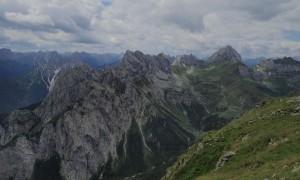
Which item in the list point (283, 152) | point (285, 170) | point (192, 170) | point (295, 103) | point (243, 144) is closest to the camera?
point (285, 170)

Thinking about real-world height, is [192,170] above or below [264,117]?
below

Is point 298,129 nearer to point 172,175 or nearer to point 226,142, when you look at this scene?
point 226,142

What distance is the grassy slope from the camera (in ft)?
196

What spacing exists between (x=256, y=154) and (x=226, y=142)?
15521mm

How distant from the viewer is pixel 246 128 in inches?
3654

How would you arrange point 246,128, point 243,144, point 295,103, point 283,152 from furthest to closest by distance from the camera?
1. point 295,103
2. point 246,128
3. point 243,144
4. point 283,152

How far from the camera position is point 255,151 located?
7431cm

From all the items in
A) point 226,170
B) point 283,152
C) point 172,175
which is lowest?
point 172,175

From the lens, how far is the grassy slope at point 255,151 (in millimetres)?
59803

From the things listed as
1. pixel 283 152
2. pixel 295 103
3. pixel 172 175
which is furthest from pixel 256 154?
pixel 295 103

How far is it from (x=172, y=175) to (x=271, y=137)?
25.5m

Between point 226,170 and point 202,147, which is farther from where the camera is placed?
point 202,147

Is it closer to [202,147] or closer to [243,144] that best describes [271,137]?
[243,144]

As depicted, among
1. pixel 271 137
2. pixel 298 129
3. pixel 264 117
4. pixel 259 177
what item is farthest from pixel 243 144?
pixel 259 177
